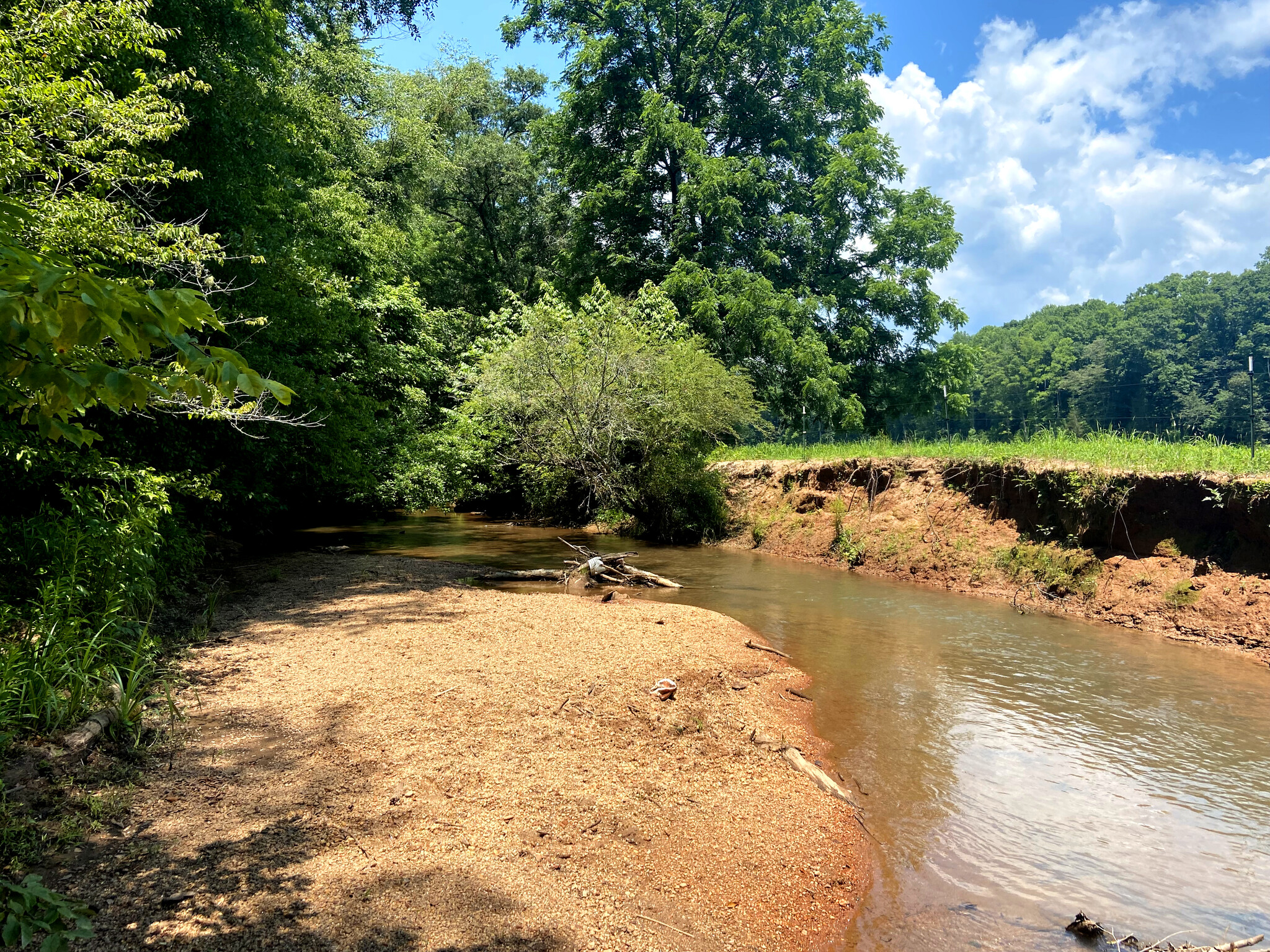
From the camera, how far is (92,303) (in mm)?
1597

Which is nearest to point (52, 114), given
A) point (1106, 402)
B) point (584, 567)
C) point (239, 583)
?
point (239, 583)

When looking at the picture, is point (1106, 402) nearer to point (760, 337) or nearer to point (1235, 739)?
point (760, 337)

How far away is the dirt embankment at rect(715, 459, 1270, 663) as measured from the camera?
32.7 feet

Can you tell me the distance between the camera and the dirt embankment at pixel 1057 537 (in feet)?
32.7

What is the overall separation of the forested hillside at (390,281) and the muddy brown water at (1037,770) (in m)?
4.66

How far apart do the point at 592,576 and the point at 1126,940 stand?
994 centimetres

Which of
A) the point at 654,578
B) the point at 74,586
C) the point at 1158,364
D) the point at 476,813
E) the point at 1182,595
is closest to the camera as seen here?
the point at 476,813

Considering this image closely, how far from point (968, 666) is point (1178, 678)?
2345mm

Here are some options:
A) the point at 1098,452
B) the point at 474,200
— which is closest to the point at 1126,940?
the point at 1098,452

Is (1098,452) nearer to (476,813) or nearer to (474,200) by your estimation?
(476,813)

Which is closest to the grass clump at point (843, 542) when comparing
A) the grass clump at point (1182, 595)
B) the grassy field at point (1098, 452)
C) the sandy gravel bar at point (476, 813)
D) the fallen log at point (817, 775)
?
the grassy field at point (1098, 452)

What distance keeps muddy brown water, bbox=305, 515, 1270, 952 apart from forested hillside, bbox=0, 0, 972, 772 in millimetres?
4656

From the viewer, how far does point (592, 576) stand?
12922 mm

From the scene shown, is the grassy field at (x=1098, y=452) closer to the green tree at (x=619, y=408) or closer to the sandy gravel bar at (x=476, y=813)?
the green tree at (x=619, y=408)
